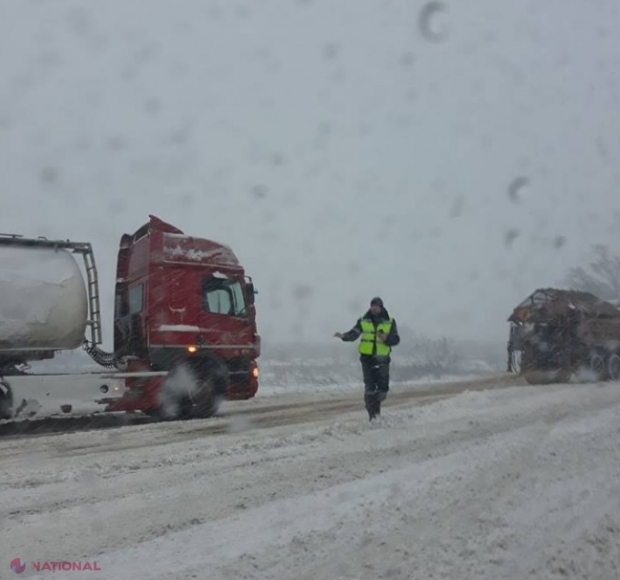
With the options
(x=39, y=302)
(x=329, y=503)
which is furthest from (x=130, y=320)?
(x=329, y=503)

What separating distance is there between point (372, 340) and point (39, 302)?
493 cm

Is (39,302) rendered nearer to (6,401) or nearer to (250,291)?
(6,401)

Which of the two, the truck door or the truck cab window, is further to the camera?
the truck cab window

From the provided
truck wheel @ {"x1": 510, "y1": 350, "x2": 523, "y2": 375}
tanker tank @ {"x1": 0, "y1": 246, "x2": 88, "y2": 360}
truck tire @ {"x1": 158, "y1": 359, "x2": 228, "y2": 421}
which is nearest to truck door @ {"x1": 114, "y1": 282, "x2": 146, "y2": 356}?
truck tire @ {"x1": 158, "y1": 359, "x2": 228, "y2": 421}

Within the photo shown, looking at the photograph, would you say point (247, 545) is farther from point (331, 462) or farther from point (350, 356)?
point (350, 356)

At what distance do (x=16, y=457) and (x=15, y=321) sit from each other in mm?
2791

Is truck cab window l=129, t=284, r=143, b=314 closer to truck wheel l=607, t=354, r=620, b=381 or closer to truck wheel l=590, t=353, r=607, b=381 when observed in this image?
truck wheel l=590, t=353, r=607, b=381

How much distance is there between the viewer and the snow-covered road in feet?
14.2

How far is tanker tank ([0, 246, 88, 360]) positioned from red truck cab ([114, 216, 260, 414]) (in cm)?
114

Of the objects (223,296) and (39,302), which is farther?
(223,296)

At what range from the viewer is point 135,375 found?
1151 centimetres

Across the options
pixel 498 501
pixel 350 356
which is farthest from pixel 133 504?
pixel 350 356

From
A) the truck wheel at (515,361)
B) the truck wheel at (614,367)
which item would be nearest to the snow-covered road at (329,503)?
the truck wheel at (515,361)

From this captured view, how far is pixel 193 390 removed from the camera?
40.0 ft
